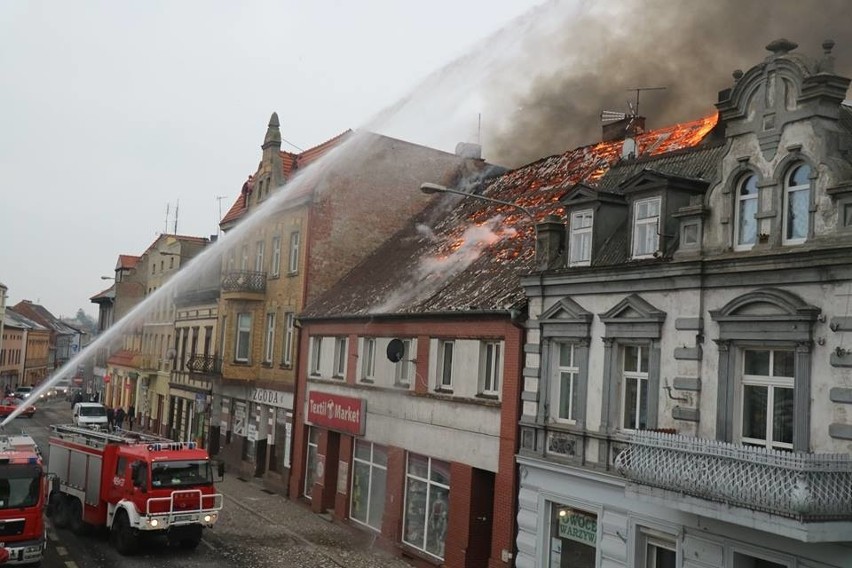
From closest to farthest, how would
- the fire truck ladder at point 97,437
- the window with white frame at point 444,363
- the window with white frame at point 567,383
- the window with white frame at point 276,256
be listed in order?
the window with white frame at point 567,383
the window with white frame at point 444,363
the fire truck ladder at point 97,437
the window with white frame at point 276,256

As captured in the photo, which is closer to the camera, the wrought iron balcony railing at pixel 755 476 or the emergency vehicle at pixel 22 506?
the wrought iron balcony railing at pixel 755 476

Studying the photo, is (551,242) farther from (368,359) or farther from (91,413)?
(91,413)

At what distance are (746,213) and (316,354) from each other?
1888cm

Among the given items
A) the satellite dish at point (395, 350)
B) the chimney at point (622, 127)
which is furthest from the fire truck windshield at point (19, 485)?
the chimney at point (622, 127)

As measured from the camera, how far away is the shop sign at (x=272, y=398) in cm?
3136

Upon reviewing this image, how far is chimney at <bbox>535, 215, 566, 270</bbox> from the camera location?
18203 mm

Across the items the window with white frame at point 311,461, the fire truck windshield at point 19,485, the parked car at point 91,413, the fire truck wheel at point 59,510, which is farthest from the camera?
the parked car at point 91,413

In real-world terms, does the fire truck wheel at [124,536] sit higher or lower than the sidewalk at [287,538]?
higher

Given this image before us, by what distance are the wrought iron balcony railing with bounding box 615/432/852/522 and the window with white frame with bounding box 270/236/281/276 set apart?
77.8 feet

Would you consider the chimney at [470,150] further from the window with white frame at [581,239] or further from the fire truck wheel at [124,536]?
the fire truck wheel at [124,536]

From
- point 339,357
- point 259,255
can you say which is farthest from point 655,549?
point 259,255

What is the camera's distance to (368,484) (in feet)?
82.6

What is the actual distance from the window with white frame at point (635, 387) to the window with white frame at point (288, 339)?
1841cm

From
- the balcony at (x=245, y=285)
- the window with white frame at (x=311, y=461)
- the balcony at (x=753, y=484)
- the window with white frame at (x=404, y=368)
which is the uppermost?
the balcony at (x=245, y=285)
